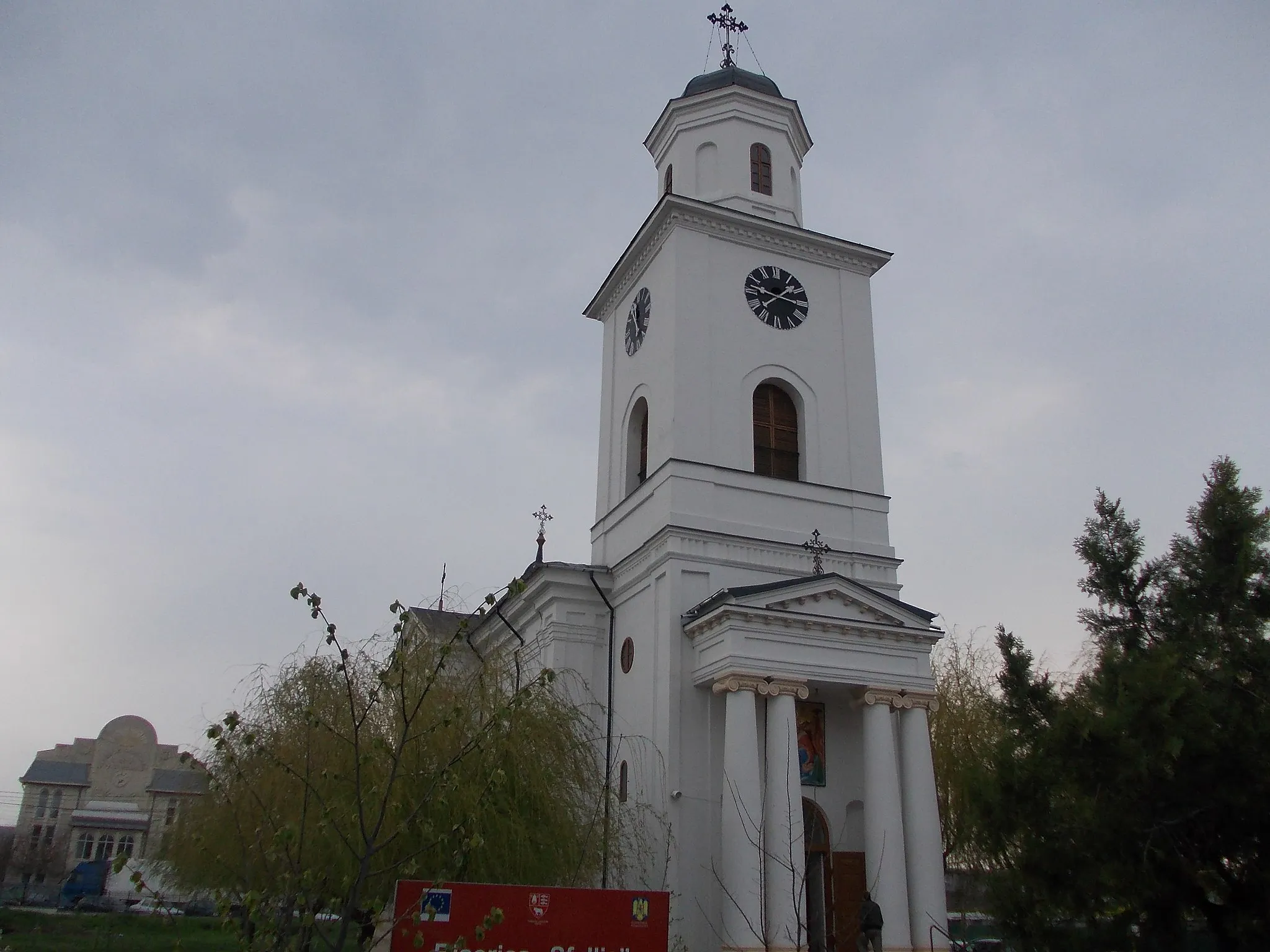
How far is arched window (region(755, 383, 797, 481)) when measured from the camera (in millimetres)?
24969

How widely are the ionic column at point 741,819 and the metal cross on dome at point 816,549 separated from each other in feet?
12.5

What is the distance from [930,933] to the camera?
18469 mm

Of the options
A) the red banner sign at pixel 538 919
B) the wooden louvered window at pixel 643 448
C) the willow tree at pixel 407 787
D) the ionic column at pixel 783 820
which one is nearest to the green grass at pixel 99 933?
the willow tree at pixel 407 787

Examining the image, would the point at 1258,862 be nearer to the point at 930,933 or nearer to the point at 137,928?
the point at 930,933

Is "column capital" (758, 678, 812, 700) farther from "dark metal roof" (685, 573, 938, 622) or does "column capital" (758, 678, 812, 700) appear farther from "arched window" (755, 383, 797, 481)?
"arched window" (755, 383, 797, 481)

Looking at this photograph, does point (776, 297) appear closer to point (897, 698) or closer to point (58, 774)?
point (897, 698)

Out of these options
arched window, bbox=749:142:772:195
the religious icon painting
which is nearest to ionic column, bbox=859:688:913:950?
the religious icon painting

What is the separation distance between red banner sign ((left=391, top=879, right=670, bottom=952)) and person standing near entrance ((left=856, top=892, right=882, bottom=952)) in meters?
8.19

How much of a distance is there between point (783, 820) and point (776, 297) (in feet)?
42.1

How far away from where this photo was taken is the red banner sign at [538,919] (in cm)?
997

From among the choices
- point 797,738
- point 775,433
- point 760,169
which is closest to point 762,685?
point 797,738

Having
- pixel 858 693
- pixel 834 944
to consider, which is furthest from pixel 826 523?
pixel 834 944

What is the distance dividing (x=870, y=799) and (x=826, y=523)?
21.3ft

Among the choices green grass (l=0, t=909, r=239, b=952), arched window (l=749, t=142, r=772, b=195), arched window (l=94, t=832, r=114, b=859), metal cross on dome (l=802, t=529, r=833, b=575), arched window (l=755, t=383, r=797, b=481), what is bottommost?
green grass (l=0, t=909, r=239, b=952)
